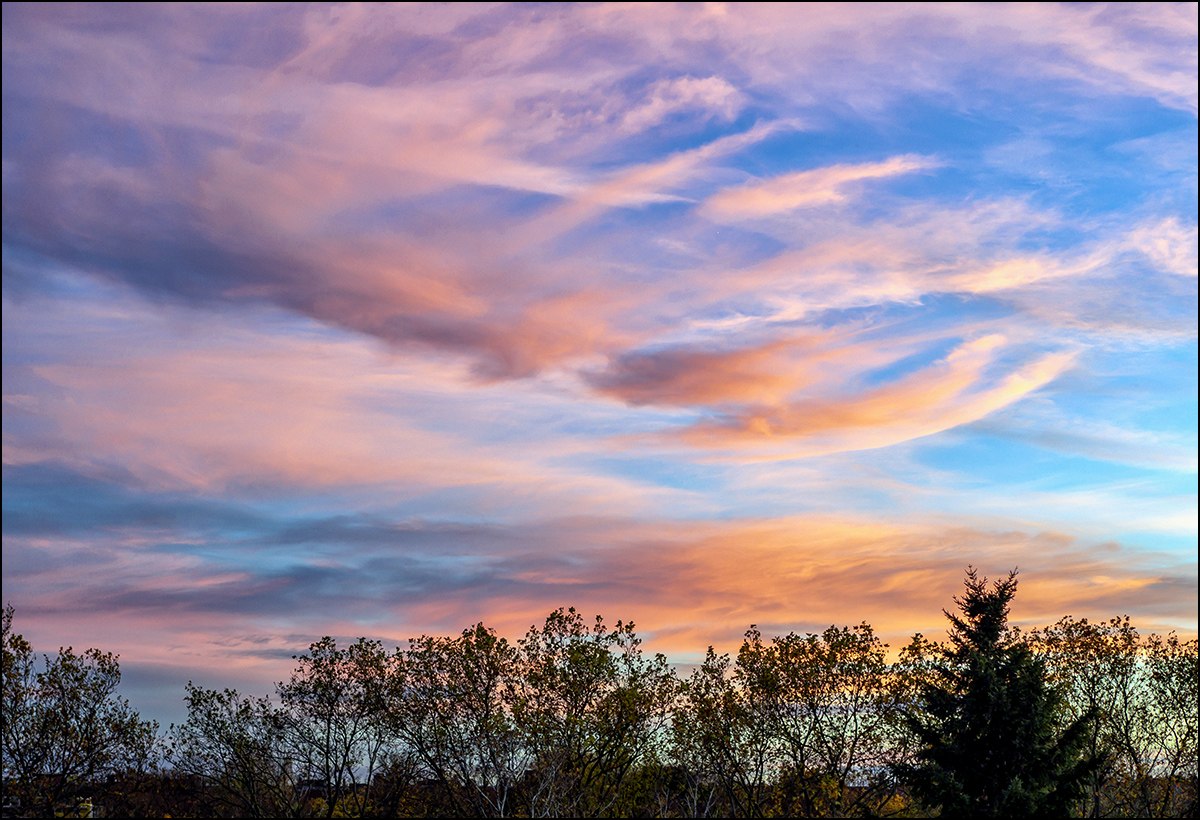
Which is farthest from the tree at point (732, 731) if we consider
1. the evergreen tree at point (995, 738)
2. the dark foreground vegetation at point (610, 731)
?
the evergreen tree at point (995, 738)

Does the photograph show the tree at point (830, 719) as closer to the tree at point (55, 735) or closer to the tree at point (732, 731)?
the tree at point (732, 731)

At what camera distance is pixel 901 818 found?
39812mm

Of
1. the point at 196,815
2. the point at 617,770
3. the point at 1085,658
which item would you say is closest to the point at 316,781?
the point at 196,815

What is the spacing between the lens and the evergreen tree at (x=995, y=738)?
91.5 ft

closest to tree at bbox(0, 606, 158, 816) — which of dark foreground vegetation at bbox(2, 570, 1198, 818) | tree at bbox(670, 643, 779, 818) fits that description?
dark foreground vegetation at bbox(2, 570, 1198, 818)

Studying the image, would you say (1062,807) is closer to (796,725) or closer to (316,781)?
(796,725)

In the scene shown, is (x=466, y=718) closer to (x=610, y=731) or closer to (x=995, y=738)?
(x=610, y=731)

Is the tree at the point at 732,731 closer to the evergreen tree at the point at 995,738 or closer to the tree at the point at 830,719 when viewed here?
the tree at the point at 830,719

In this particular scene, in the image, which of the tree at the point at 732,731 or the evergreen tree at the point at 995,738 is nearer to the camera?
the evergreen tree at the point at 995,738

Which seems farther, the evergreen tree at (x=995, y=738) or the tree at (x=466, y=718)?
the tree at (x=466, y=718)

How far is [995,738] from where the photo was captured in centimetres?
2842

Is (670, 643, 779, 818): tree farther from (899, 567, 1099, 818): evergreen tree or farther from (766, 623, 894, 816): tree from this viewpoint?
(899, 567, 1099, 818): evergreen tree

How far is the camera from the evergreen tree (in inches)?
1098

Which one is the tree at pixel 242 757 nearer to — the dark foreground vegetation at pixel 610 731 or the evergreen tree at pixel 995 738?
the dark foreground vegetation at pixel 610 731
